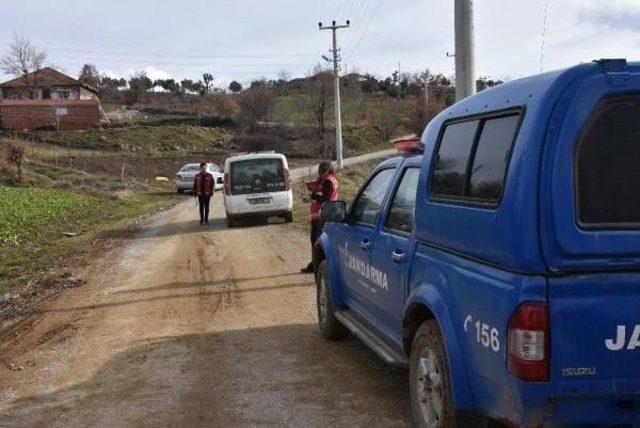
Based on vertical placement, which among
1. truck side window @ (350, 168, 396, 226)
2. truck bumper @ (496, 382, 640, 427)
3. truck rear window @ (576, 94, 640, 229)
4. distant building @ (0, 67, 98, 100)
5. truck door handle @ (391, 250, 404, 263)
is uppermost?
distant building @ (0, 67, 98, 100)

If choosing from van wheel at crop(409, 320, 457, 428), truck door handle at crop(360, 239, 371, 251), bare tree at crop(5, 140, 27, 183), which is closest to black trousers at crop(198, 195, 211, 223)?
truck door handle at crop(360, 239, 371, 251)

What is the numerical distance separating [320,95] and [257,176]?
195ft

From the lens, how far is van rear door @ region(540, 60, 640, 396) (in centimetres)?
303

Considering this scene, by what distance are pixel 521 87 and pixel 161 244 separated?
12987mm

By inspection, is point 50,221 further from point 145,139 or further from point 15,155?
point 145,139

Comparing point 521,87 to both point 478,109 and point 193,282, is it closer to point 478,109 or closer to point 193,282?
point 478,109

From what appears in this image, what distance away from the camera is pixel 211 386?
5.75 meters

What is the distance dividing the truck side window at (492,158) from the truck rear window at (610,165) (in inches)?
14.5

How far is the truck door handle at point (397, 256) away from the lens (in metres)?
4.64

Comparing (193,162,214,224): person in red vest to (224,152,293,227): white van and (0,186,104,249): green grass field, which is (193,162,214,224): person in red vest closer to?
(224,152,293,227): white van

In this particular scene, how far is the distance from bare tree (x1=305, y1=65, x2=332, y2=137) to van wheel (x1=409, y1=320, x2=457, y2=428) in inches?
2749

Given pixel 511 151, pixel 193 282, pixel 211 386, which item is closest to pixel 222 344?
pixel 211 386

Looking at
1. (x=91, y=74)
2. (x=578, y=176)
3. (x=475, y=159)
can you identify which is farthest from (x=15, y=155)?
(x=91, y=74)

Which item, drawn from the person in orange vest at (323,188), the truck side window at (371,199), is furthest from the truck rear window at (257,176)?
the truck side window at (371,199)
